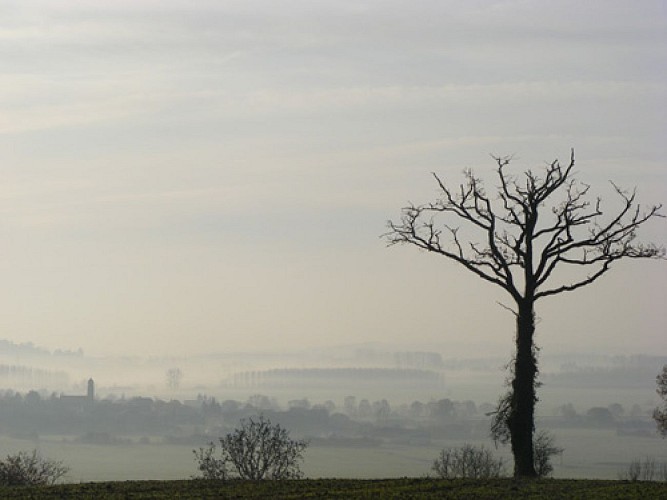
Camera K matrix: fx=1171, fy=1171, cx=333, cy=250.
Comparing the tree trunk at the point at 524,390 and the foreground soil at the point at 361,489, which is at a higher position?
the tree trunk at the point at 524,390

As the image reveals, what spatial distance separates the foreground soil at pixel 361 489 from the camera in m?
34.0

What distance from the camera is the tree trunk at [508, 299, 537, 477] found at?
1695 inches

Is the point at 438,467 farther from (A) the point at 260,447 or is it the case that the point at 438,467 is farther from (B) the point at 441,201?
(B) the point at 441,201

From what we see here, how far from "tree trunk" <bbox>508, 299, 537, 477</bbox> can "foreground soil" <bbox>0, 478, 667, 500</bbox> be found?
452 cm

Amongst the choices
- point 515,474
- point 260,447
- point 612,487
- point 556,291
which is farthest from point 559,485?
point 260,447

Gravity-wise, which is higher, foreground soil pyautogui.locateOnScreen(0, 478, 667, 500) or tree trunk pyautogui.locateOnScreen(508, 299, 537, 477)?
tree trunk pyautogui.locateOnScreen(508, 299, 537, 477)

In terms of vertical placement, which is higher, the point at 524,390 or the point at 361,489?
the point at 524,390

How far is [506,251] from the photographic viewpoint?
43844 millimetres

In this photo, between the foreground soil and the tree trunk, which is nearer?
the foreground soil

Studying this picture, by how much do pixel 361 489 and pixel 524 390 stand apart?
9.98 meters

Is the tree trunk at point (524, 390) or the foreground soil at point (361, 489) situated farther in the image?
the tree trunk at point (524, 390)

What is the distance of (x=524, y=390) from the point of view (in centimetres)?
4319

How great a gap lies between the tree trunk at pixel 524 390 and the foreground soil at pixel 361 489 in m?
4.52

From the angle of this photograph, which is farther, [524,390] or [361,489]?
[524,390]
